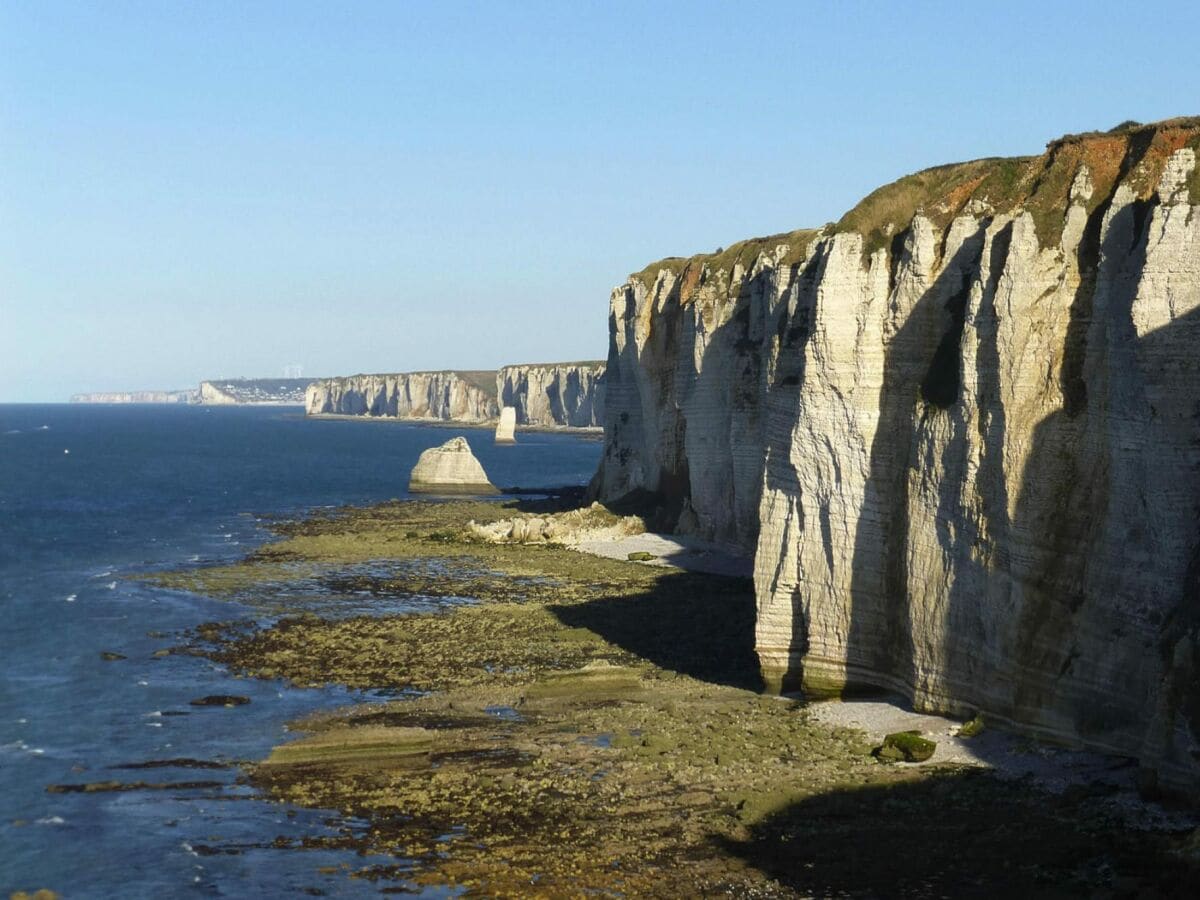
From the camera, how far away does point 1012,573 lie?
30.5m

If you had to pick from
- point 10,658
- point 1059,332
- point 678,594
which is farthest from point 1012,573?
point 10,658

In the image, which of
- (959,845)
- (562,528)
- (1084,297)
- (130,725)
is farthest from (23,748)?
(562,528)

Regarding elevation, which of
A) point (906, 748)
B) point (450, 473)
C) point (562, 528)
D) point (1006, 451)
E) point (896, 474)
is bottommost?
point (906, 748)

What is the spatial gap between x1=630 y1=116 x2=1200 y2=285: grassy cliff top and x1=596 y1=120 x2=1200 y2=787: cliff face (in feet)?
0.21

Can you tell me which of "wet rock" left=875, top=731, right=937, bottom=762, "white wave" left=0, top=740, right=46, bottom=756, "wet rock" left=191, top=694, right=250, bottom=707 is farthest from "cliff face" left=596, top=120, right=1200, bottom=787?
"white wave" left=0, top=740, right=46, bottom=756

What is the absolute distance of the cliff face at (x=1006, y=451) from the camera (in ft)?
89.4

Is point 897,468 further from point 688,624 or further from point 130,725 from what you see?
point 130,725

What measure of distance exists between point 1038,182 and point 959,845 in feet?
55.9

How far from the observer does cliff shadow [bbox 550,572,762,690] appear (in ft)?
136

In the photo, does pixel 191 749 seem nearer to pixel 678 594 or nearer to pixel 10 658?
pixel 10 658

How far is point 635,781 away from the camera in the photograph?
2947cm

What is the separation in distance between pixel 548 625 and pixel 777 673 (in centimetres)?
1365

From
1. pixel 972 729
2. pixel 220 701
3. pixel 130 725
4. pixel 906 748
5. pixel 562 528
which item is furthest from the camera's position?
pixel 562 528

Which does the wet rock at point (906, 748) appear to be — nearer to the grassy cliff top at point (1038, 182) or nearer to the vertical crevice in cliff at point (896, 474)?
the vertical crevice in cliff at point (896, 474)
